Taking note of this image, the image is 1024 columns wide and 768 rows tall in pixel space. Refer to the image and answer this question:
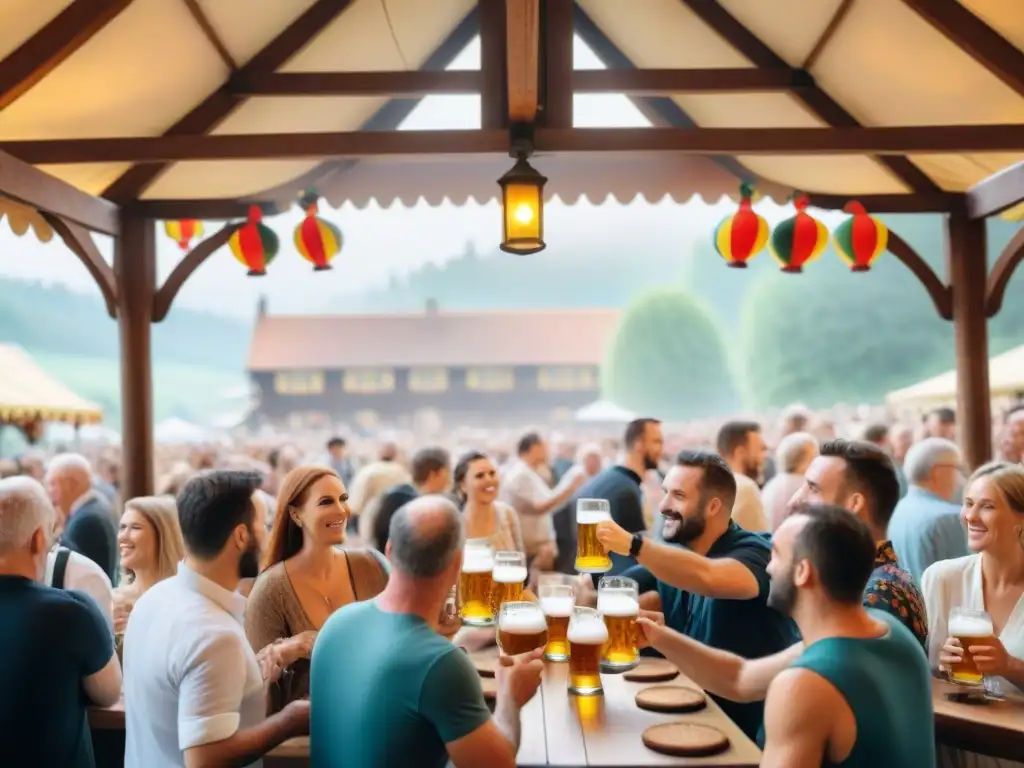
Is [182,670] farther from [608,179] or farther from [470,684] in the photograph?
[608,179]

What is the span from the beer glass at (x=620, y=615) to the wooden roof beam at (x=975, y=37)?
282 centimetres

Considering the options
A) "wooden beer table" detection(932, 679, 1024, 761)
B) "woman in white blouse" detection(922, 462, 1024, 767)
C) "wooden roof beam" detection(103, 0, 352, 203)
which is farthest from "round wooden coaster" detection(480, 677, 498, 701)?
"wooden roof beam" detection(103, 0, 352, 203)

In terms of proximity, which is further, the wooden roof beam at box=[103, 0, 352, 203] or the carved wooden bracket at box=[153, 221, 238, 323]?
the carved wooden bracket at box=[153, 221, 238, 323]

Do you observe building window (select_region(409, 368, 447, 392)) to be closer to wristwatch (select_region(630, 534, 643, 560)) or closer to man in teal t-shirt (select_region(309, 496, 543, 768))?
wristwatch (select_region(630, 534, 643, 560))

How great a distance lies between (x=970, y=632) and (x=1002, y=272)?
11.4ft

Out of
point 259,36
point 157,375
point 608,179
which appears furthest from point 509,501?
point 157,375

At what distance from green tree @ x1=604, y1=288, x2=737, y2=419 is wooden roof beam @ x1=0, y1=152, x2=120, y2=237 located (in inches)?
850

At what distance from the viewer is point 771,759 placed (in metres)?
1.41

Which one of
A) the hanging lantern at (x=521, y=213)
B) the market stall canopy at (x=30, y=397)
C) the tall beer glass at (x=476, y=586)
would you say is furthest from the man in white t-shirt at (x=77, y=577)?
the market stall canopy at (x=30, y=397)

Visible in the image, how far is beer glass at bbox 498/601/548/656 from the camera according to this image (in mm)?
1961

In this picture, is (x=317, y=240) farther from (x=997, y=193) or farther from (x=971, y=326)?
(x=971, y=326)

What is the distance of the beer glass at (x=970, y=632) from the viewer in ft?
6.79

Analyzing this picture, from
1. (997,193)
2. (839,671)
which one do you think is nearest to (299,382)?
(997,193)

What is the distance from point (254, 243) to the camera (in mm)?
4496
